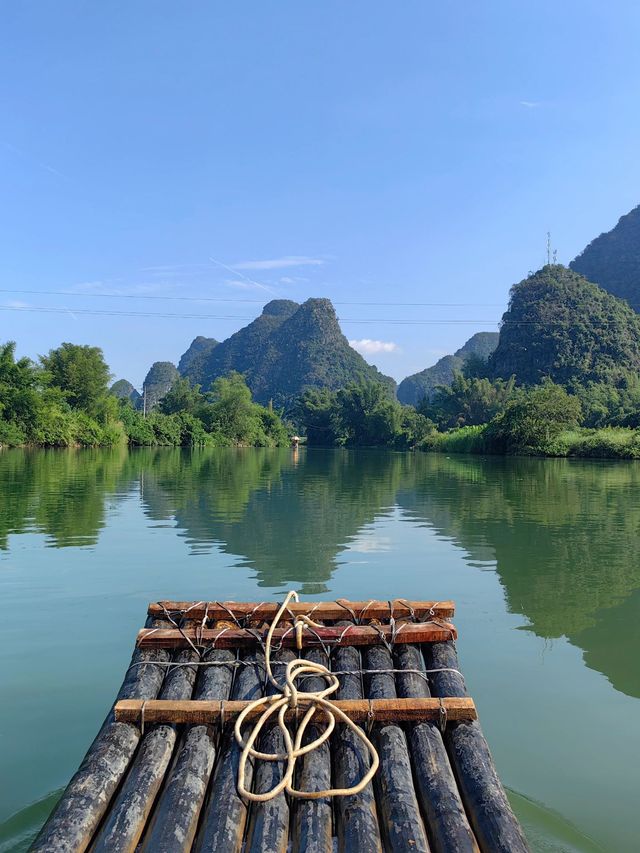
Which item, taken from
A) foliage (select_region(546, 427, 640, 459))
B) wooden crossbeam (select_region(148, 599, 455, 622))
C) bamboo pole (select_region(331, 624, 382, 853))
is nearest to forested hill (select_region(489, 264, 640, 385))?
foliage (select_region(546, 427, 640, 459))

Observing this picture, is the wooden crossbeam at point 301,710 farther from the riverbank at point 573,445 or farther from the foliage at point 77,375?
the foliage at point 77,375

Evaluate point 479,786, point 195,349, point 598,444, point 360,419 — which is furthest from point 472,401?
point 195,349

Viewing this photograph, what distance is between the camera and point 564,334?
6869cm

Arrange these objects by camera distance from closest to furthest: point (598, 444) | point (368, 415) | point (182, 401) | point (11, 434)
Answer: point (11, 434), point (598, 444), point (182, 401), point (368, 415)

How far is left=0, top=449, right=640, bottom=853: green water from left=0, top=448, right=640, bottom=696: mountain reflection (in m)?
0.05

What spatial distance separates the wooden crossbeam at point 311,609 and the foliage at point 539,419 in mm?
39919

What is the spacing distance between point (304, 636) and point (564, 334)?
6997cm

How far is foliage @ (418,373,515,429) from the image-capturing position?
65188 millimetres

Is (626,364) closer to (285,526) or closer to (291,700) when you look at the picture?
(285,526)

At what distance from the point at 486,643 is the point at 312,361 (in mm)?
121832

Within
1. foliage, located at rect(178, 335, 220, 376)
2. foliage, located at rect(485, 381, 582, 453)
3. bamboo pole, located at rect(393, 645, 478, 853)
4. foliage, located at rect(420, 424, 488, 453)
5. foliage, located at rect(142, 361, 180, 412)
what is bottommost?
foliage, located at rect(420, 424, 488, 453)

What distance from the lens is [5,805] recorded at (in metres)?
3.24

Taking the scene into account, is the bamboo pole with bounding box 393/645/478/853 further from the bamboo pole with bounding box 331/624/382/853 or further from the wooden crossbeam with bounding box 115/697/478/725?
the bamboo pole with bounding box 331/624/382/853

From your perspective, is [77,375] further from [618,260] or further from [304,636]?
[618,260]
